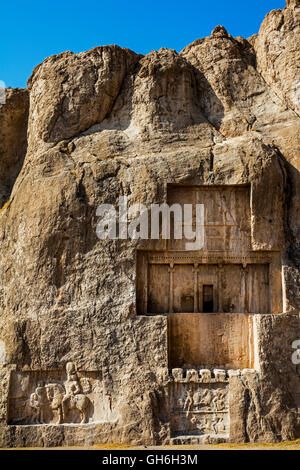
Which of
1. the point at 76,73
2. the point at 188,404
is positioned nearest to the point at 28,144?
the point at 76,73

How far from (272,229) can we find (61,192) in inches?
242

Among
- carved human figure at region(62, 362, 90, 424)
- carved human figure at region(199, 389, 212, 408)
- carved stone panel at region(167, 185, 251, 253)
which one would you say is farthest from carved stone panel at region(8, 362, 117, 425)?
carved stone panel at region(167, 185, 251, 253)

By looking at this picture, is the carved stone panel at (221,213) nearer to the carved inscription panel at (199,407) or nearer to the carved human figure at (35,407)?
the carved inscription panel at (199,407)

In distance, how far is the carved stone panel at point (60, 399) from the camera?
47.4ft

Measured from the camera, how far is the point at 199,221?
51.5 feet

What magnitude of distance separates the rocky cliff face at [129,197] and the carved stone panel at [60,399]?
0.19 ft

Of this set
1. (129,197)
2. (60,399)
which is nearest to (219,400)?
(60,399)

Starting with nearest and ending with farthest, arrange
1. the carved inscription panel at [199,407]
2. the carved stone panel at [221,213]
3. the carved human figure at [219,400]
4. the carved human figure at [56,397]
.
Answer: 1. the carved inscription panel at [199,407]
2. the carved human figure at [219,400]
3. the carved human figure at [56,397]
4. the carved stone panel at [221,213]

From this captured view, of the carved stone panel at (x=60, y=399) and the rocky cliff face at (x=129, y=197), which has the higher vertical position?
the rocky cliff face at (x=129, y=197)

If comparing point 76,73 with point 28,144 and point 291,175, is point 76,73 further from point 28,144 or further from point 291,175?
point 291,175

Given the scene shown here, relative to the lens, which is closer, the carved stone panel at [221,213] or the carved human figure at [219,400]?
the carved human figure at [219,400]

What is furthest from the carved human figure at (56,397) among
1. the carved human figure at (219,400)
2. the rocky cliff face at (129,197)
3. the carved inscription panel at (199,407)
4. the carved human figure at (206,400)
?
the carved human figure at (219,400)

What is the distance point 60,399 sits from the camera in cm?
1453

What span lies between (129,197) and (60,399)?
19.3 ft
